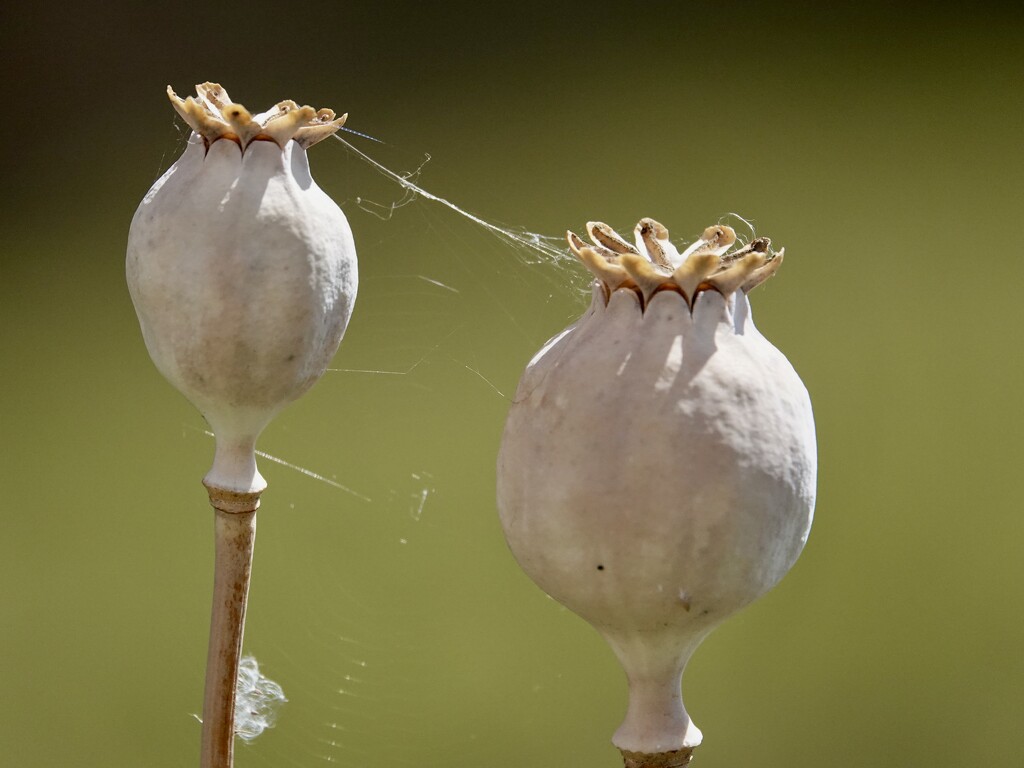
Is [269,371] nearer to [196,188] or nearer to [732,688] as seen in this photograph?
[196,188]

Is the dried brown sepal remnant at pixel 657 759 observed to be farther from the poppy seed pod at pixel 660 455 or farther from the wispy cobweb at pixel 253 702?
the wispy cobweb at pixel 253 702

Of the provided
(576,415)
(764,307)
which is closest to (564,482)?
(576,415)

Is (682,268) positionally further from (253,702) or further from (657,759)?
(253,702)

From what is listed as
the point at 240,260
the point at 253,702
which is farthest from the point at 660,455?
the point at 253,702

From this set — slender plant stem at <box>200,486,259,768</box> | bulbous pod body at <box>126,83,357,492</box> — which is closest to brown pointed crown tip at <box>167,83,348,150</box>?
bulbous pod body at <box>126,83,357,492</box>

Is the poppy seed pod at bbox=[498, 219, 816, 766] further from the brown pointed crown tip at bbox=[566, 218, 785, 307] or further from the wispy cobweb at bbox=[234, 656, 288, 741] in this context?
the wispy cobweb at bbox=[234, 656, 288, 741]

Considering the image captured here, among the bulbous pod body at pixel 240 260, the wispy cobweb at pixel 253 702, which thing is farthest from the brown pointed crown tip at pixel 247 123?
the wispy cobweb at pixel 253 702
